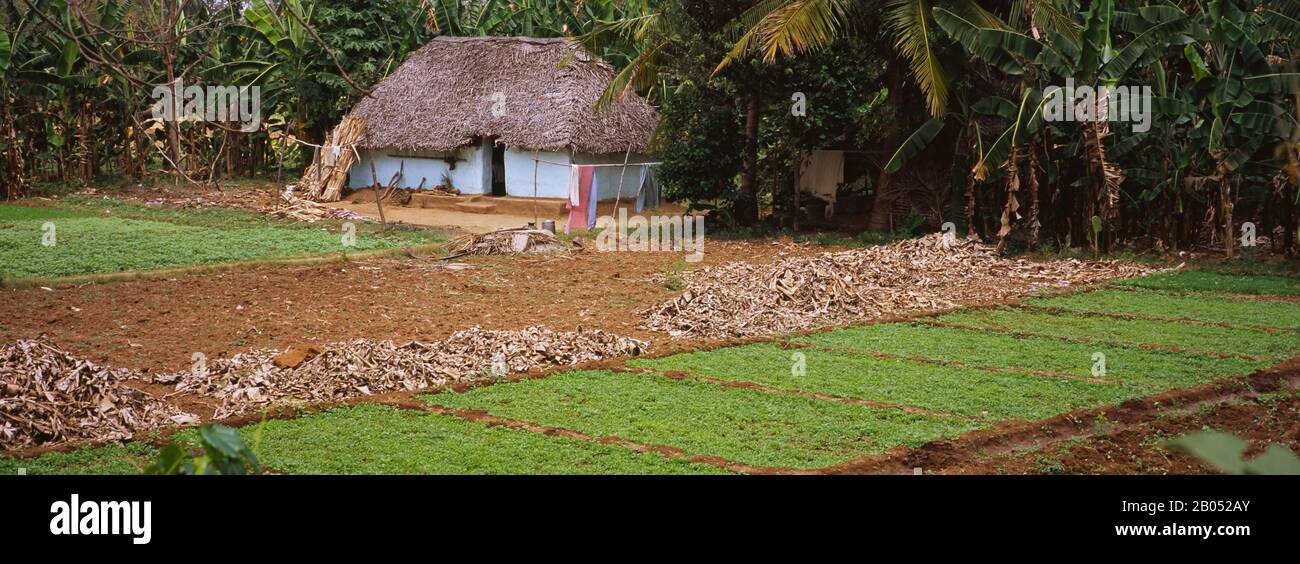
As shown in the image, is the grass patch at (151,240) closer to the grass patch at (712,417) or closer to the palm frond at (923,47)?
the palm frond at (923,47)

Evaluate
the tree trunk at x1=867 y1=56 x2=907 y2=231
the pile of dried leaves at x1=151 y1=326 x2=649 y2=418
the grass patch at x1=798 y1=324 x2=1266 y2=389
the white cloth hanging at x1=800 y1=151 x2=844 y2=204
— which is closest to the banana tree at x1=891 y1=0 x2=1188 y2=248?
the tree trunk at x1=867 y1=56 x2=907 y2=231

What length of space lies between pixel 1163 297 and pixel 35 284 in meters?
13.4

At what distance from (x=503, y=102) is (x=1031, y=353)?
58.2ft

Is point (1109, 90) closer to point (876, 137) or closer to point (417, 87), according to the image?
point (876, 137)

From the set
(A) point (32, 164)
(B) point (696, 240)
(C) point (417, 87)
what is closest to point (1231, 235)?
(B) point (696, 240)

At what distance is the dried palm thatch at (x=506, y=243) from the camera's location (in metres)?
17.3

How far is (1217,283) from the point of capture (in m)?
14.5

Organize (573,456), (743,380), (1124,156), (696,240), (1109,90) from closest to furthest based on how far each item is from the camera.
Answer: (573,456), (743,380), (1109,90), (1124,156), (696,240)

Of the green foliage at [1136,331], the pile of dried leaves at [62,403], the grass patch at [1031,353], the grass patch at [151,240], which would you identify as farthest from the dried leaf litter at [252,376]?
the grass patch at [151,240]

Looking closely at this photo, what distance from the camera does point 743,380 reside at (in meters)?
9.22

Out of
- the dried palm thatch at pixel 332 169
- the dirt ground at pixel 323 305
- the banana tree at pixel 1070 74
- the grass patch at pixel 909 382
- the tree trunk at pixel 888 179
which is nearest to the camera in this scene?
the grass patch at pixel 909 382

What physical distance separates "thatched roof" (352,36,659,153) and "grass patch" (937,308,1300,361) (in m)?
13.2

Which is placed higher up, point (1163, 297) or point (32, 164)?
point (32, 164)

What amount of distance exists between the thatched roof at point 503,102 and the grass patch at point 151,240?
522cm
